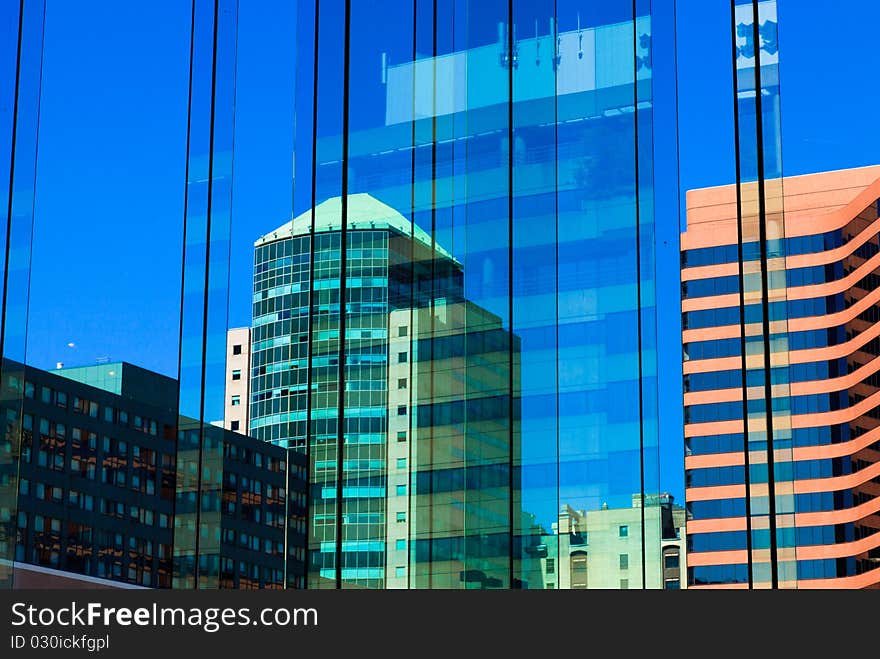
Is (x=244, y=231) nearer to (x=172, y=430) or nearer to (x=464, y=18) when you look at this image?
(x=172, y=430)

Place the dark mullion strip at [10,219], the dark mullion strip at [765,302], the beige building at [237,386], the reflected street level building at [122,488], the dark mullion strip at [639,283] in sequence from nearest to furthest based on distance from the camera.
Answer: the dark mullion strip at [765,302], the dark mullion strip at [639,283], the reflected street level building at [122,488], the beige building at [237,386], the dark mullion strip at [10,219]

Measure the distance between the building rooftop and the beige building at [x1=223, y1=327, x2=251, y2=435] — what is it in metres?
1.12

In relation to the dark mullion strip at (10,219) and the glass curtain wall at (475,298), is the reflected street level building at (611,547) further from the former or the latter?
the dark mullion strip at (10,219)

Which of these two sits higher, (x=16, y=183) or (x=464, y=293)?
(x=16, y=183)

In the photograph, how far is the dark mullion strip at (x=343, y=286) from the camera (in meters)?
11.0

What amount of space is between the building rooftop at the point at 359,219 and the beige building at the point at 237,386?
1117mm

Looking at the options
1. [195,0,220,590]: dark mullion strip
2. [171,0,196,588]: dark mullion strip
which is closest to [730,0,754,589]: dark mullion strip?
[195,0,220,590]: dark mullion strip

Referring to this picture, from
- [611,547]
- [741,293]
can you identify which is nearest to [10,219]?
[611,547]

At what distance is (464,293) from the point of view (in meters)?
10.9

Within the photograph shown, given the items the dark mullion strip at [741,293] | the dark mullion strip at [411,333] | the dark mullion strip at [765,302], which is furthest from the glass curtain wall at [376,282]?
the dark mullion strip at [765,302]

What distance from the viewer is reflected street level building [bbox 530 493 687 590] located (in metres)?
9.70

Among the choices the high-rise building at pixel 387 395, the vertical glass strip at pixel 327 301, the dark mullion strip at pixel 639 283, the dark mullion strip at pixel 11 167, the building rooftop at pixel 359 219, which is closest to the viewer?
the dark mullion strip at pixel 639 283

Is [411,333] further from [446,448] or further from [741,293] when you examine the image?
[741,293]

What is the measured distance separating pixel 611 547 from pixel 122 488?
252 inches
